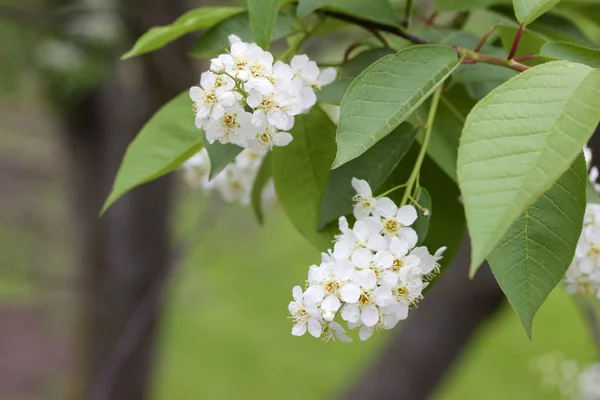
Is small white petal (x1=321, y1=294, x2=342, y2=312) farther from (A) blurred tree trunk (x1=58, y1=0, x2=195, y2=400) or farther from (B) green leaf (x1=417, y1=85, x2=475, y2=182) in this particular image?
(A) blurred tree trunk (x1=58, y1=0, x2=195, y2=400)

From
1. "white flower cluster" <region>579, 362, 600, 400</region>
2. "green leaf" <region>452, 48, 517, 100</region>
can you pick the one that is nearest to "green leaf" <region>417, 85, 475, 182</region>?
"green leaf" <region>452, 48, 517, 100</region>

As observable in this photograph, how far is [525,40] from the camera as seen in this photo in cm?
70

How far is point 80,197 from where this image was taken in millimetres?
2941

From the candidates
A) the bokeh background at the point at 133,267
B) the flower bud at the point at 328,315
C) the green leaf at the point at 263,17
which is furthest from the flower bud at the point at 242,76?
the bokeh background at the point at 133,267

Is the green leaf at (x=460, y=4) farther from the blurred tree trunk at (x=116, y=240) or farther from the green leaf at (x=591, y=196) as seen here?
the blurred tree trunk at (x=116, y=240)

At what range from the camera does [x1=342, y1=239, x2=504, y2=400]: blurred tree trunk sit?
2.17 meters

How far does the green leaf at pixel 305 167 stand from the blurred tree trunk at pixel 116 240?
1865 mm

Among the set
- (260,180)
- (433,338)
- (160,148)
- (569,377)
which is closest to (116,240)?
(433,338)

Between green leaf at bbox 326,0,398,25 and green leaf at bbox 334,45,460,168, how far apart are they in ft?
0.47

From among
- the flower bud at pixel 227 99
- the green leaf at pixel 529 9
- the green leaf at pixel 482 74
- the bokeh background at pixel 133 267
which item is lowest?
the bokeh background at pixel 133 267

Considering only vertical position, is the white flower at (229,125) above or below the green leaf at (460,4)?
above

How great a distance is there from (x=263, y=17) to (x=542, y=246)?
34 cm

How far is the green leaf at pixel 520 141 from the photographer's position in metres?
0.43

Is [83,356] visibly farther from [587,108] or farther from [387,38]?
[587,108]
